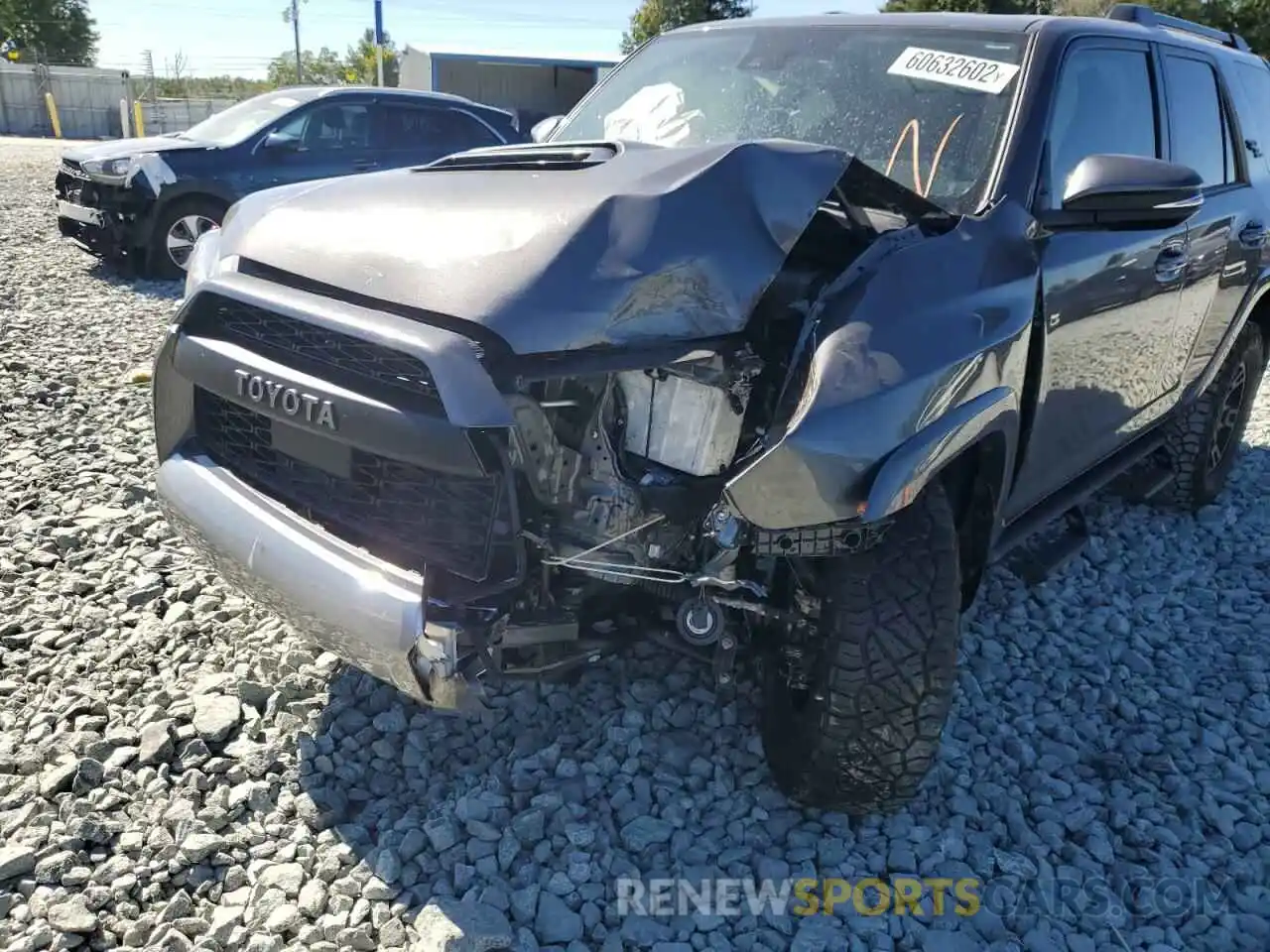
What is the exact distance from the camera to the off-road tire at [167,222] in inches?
326

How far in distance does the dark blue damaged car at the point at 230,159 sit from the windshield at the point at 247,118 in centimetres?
1

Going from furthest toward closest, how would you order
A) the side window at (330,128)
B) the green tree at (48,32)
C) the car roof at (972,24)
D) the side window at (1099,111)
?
the green tree at (48,32) → the side window at (330,128) → the car roof at (972,24) → the side window at (1099,111)

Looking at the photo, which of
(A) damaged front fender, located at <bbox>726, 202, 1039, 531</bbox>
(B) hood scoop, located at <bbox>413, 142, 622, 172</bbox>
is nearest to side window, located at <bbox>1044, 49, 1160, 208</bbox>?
(A) damaged front fender, located at <bbox>726, 202, 1039, 531</bbox>

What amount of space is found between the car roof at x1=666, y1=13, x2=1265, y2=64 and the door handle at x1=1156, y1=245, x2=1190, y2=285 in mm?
727

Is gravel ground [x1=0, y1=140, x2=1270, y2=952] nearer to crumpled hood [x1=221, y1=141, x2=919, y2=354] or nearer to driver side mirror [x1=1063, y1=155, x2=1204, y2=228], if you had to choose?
crumpled hood [x1=221, y1=141, x2=919, y2=354]

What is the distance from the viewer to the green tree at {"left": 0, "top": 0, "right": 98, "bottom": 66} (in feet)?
152

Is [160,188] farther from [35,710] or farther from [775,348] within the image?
[775,348]

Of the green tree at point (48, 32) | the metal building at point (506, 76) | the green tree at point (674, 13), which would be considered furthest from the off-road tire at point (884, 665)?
the green tree at point (48, 32)

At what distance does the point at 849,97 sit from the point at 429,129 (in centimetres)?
685

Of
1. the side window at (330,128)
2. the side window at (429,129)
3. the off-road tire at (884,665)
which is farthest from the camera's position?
the side window at (429,129)

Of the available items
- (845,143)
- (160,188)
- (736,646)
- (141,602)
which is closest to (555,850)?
(736,646)

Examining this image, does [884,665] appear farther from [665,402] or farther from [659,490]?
[665,402]

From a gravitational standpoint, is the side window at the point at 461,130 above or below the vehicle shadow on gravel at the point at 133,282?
above

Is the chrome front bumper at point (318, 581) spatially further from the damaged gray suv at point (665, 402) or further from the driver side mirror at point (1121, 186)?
the driver side mirror at point (1121, 186)
